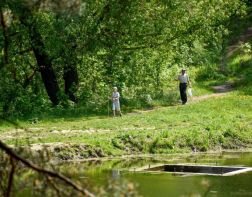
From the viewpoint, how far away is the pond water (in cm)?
1741

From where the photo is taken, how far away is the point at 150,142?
25.0 m

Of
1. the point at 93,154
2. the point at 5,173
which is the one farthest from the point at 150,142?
the point at 5,173

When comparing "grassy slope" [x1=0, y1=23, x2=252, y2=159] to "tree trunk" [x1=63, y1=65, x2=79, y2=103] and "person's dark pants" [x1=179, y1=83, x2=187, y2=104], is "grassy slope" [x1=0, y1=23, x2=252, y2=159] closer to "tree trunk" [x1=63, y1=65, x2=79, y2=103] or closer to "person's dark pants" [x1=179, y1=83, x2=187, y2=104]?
"person's dark pants" [x1=179, y1=83, x2=187, y2=104]

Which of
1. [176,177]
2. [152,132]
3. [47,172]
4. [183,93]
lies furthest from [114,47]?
[47,172]

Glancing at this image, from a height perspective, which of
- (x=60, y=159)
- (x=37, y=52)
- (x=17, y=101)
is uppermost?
(x=37, y=52)

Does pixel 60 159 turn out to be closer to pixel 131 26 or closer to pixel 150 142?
pixel 150 142

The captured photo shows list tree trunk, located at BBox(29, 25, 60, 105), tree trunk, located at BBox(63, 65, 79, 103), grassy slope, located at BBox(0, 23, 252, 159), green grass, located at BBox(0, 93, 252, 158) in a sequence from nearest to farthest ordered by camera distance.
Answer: grassy slope, located at BBox(0, 23, 252, 159) → green grass, located at BBox(0, 93, 252, 158) → tree trunk, located at BBox(29, 25, 60, 105) → tree trunk, located at BBox(63, 65, 79, 103)

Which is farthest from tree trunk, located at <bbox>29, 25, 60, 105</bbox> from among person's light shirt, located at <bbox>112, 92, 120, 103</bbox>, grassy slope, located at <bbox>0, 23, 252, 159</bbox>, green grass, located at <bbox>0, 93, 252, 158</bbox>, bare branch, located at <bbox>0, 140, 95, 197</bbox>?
bare branch, located at <bbox>0, 140, 95, 197</bbox>

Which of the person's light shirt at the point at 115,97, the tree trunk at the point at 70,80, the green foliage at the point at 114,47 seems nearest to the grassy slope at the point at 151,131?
the person's light shirt at the point at 115,97

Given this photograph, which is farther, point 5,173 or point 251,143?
point 251,143

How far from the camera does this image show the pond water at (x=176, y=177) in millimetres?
17406

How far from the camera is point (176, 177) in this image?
20.0 meters

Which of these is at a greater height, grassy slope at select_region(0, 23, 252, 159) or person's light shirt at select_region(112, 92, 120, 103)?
person's light shirt at select_region(112, 92, 120, 103)

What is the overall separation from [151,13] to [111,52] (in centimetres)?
233
